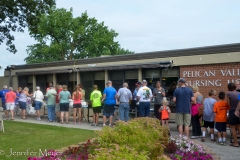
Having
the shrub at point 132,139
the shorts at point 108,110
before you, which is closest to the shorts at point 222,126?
the shrub at point 132,139

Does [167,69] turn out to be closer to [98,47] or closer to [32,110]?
[32,110]

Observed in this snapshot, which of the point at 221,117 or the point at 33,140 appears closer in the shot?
the point at 33,140

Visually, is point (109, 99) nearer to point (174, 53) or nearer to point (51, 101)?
point (174, 53)

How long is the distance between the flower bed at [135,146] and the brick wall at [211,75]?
5.38 meters

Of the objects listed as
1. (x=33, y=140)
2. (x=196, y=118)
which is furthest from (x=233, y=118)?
(x=33, y=140)

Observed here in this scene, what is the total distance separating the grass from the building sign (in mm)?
4911

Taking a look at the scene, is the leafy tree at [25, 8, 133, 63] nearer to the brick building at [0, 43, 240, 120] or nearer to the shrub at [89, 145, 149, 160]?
the brick building at [0, 43, 240, 120]

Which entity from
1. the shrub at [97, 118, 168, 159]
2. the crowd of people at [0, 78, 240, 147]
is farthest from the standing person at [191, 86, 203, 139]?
the shrub at [97, 118, 168, 159]

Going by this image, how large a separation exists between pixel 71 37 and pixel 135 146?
4174cm

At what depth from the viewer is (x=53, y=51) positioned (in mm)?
45031

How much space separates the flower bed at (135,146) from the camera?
15.2 feet

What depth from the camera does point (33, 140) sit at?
9.33 meters

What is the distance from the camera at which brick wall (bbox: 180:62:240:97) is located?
1230cm

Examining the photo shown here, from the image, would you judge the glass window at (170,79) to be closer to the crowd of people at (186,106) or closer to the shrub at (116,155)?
the crowd of people at (186,106)
